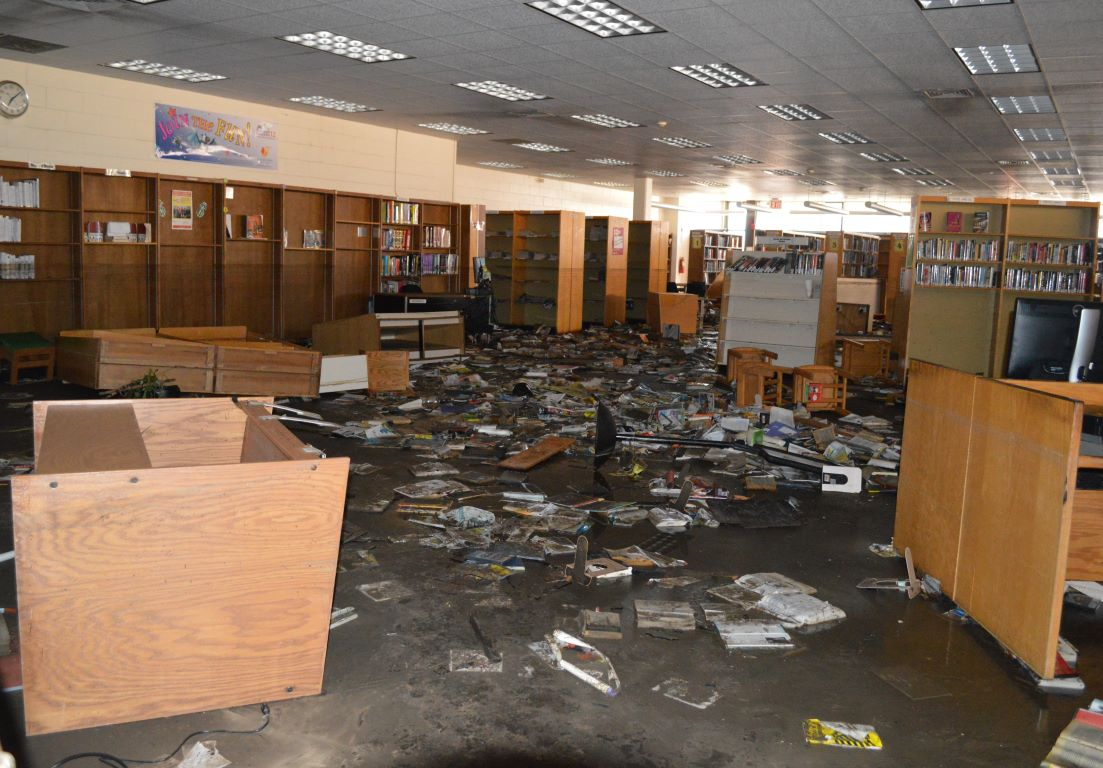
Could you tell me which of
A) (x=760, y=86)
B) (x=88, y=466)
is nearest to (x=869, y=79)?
(x=760, y=86)

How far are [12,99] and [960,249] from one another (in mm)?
11473

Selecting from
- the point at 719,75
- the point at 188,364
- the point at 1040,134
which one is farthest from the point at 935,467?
the point at 1040,134

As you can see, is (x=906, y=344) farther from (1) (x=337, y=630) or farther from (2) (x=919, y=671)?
(1) (x=337, y=630)

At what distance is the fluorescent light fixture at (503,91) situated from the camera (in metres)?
10.4

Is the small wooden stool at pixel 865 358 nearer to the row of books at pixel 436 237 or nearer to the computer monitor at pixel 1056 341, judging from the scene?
the computer monitor at pixel 1056 341

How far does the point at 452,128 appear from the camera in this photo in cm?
1377

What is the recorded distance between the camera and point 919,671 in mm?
3410

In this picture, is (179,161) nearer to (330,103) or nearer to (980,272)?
(330,103)

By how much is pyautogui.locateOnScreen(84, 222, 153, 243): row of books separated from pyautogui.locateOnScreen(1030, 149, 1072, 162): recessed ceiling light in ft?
43.6

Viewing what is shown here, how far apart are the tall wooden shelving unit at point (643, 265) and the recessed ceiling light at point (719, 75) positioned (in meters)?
10.4

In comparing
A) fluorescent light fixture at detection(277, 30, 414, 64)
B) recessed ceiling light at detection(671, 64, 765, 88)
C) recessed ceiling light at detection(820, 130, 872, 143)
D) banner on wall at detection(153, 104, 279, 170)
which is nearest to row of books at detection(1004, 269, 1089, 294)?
recessed ceiling light at detection(820, 130, 872, 143)

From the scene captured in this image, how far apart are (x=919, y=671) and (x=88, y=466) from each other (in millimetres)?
3122

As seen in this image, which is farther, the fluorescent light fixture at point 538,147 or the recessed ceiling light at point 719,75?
the fluorescent light fixture at point 538,147

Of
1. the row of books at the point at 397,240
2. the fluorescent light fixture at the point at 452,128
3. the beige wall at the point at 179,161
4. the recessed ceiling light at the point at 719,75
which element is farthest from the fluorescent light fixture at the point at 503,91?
the row of books at the point at 397,240
